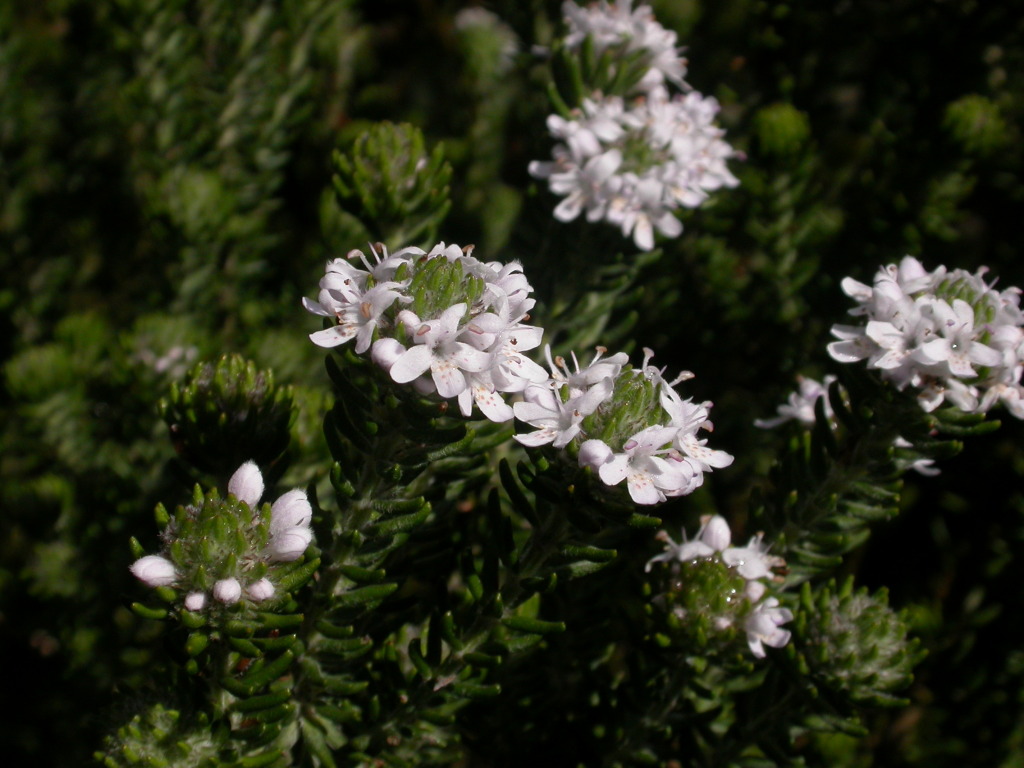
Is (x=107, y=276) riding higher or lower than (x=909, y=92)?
lower

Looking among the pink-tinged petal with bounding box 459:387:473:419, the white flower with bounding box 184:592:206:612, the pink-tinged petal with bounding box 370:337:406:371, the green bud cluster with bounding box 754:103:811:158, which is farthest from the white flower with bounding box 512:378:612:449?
the green bud cluster with bounding box 754:103:811:158

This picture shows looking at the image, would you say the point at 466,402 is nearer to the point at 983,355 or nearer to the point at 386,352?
the point at 386,352

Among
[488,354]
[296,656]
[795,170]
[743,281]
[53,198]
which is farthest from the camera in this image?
[53,198]

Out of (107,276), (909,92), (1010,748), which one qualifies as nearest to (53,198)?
(107,276)

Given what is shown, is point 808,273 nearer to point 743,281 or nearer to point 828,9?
point 743,281

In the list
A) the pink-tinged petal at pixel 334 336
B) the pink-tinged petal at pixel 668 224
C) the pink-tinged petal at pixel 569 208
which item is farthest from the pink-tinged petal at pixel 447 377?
the pink-tinged petal at pixel 668 224

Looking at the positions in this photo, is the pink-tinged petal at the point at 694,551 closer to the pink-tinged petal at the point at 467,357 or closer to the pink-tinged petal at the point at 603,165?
the pink-tinged petal at the point at 467,357
